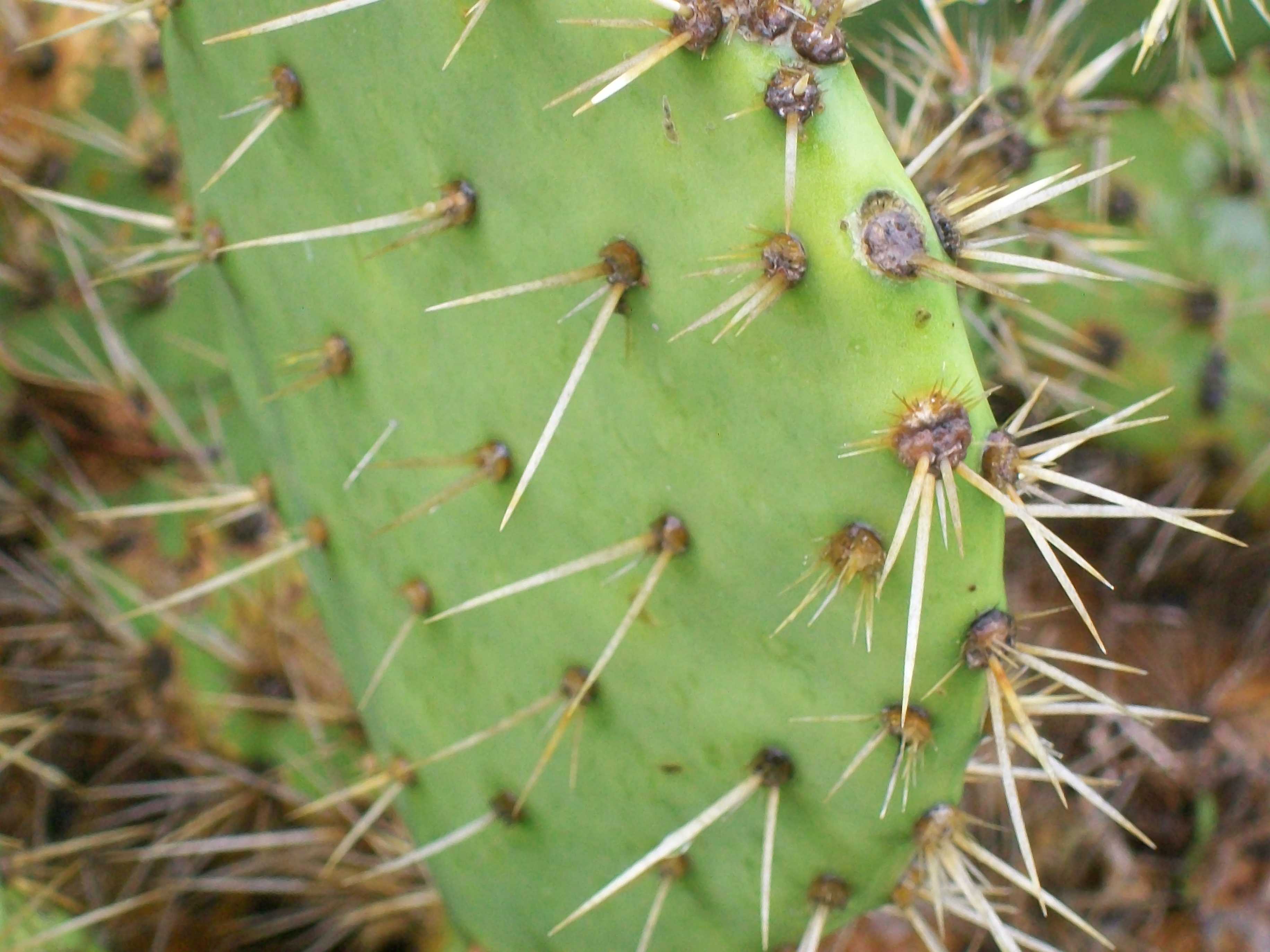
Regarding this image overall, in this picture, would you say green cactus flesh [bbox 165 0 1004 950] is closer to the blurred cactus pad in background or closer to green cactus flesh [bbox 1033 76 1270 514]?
the blurred cactus pad in background

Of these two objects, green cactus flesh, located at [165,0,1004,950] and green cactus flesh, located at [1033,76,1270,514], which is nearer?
green cactus flesh, located at [165,0,1004,950]

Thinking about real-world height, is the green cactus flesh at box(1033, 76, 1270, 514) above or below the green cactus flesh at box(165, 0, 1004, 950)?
below

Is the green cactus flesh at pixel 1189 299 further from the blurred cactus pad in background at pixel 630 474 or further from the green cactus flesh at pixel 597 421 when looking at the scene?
the green cactus flesh at pixel 597 421

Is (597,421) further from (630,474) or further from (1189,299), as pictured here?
(1189,299)

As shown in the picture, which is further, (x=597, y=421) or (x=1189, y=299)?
(x=1189, y=299)

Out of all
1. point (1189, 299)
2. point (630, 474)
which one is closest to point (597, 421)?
point (630, 474)

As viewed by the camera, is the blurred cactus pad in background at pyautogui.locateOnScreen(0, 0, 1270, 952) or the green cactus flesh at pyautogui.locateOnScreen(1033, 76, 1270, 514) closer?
the blurred cactus pad in background at pyautogui.locateOnScreen(0, 0, 1270, 952)

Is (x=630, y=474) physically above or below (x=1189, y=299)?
above

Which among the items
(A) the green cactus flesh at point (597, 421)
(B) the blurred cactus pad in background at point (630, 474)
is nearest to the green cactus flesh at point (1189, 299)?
(B) the blurred cactus pad in background at point (630, 474)

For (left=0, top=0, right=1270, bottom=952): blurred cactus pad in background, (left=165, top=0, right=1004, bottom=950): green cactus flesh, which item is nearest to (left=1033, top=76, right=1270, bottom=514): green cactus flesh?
(left=0, top=0, right=1270, bottom=952): blurred cactus pad in background
